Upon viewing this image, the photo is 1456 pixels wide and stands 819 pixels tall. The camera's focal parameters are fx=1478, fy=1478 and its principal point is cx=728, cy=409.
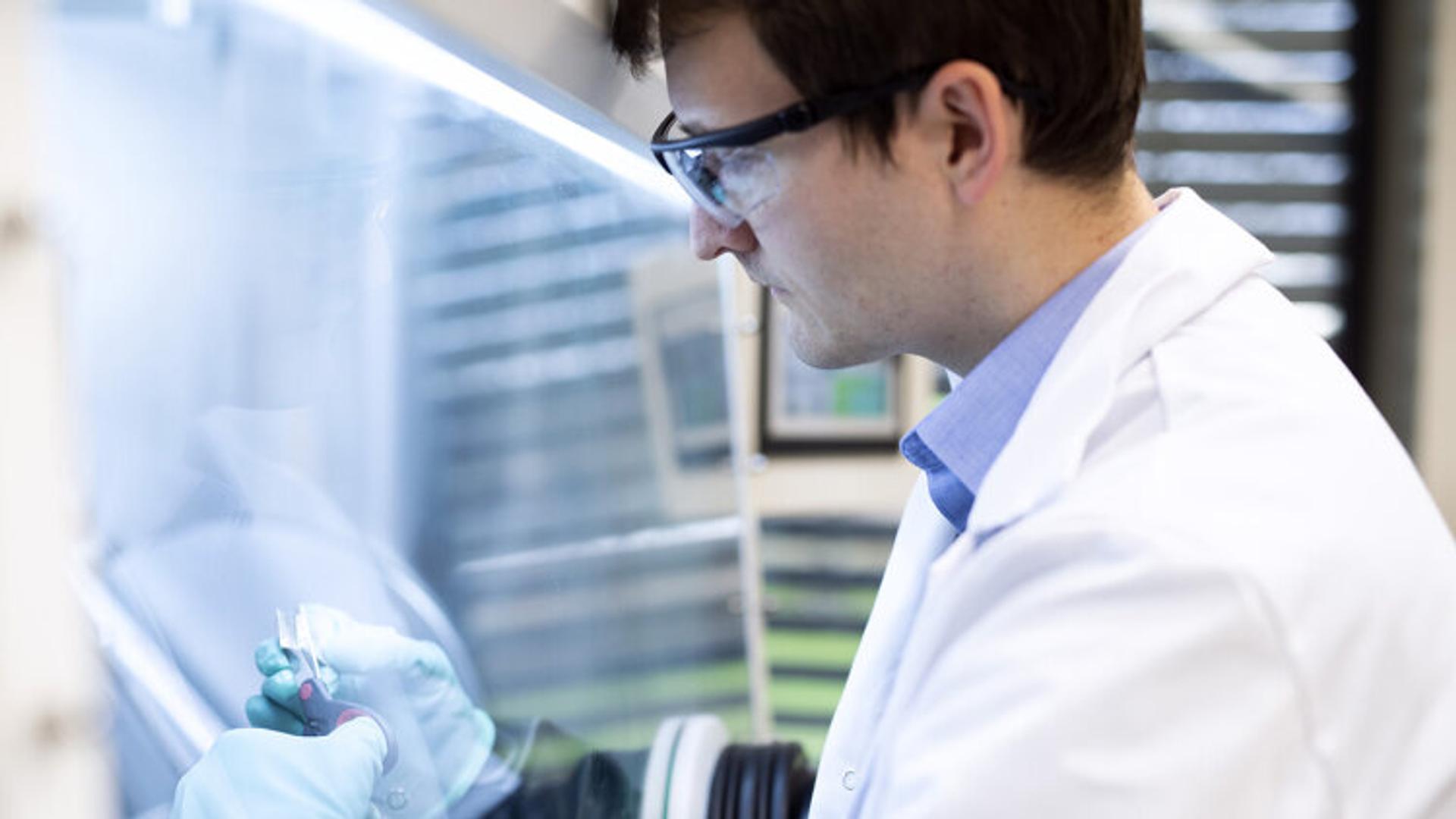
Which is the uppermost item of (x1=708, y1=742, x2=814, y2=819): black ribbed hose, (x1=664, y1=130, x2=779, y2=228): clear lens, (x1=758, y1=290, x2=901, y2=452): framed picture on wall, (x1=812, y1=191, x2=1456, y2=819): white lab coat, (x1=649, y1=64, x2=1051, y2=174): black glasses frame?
(x1=649, y1=64, x2=1051, y2=174): black glasses frame

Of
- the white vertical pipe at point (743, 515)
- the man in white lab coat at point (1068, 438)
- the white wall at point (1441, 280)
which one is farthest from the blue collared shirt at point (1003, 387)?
the white wall at point (1441, 280)

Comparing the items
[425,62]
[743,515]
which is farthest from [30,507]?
[743,515]

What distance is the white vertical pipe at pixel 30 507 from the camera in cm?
41

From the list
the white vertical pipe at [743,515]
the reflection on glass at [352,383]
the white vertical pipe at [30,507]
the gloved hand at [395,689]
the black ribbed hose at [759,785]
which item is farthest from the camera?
the white vertical pipe at [743,515]

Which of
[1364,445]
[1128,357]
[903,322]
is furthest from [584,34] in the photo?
[1364,445]

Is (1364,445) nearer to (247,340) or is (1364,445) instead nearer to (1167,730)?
(1167,730)

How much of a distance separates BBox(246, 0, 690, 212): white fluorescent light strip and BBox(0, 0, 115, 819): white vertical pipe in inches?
7.6

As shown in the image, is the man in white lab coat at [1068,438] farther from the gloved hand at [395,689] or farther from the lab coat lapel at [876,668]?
the gloved hand at [395,689]

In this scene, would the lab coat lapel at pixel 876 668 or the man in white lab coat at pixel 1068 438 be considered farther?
the lab coat lapel at pixel 876 668

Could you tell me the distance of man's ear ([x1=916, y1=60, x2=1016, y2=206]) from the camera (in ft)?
2.34

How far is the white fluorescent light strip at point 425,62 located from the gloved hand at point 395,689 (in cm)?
27

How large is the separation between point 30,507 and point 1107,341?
0.48 metres

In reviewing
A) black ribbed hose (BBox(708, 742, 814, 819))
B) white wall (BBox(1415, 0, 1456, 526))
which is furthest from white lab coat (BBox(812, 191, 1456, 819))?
white wall (BBox(1415, 0, 1456, 526))

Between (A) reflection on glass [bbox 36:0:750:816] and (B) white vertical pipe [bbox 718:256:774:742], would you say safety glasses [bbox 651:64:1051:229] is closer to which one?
(A) reflection on glass [bbox 36:0:750:816]
